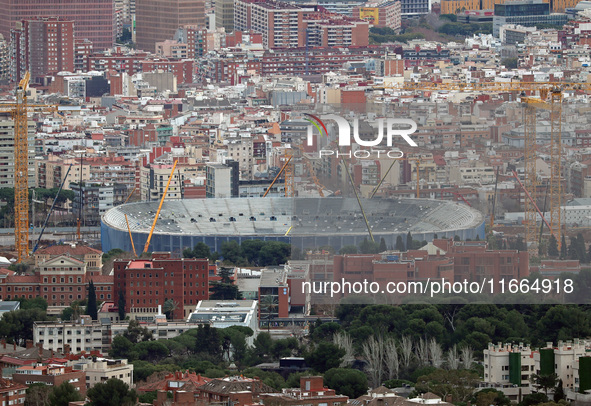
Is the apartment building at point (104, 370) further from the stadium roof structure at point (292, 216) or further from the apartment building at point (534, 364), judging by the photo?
the apartment building at point (534, 364)

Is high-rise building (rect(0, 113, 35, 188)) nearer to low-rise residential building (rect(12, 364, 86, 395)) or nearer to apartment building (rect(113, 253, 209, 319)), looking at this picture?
apartment building (rect(113, 253, 209, 319))

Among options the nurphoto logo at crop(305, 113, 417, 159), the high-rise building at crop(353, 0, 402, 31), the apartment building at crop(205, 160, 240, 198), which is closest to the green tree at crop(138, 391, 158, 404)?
the nurphoto logo at crop(305, 113, 417, 159)

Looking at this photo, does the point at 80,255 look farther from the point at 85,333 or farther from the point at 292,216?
the point at 292,216

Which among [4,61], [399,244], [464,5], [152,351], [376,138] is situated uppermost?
[464,5]

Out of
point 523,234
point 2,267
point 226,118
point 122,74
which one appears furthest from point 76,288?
point 122,74

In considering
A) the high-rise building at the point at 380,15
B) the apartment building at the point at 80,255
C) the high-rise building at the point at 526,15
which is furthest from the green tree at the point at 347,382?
the high-rise building at the point at 380,15

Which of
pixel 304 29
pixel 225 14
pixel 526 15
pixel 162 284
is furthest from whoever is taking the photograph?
pixel 225 14

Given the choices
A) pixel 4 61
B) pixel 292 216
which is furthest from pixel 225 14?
pixel 292 216
